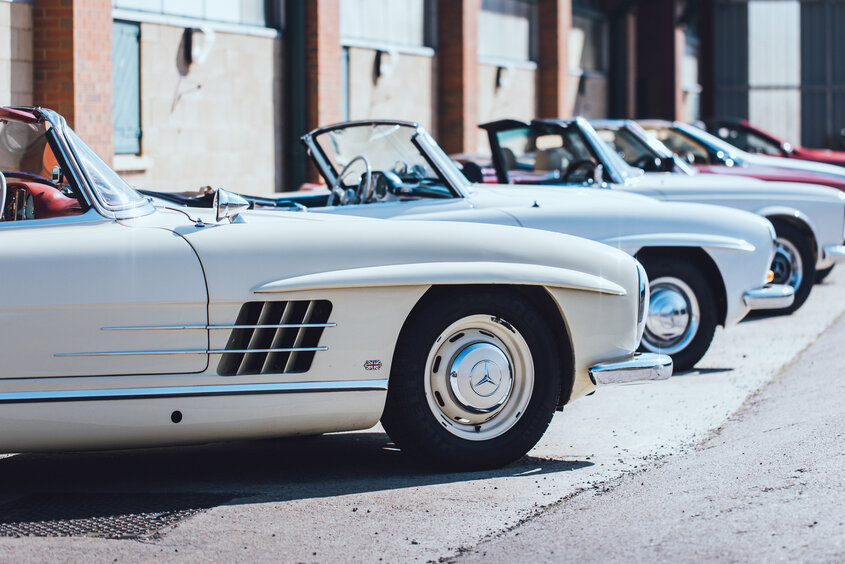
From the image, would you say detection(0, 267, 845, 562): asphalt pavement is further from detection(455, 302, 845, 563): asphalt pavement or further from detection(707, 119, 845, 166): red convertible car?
detection(707, 119, 845, 166): red convertible car

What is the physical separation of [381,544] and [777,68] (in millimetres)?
30816

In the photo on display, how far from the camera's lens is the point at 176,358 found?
4609 mm

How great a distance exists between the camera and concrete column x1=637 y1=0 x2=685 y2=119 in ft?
98.3

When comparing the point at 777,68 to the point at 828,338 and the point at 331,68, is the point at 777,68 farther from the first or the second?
the point at 828,338

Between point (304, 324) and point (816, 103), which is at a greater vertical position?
point (816, 103)

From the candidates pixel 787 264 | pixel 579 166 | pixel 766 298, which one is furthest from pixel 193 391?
pixel 787 264

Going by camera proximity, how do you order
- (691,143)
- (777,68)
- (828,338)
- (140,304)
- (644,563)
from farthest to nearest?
(777,68), (691,143), (828,338), (140,304), (644,563)

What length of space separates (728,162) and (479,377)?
8389 mm

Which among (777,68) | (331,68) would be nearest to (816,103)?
(777,68)

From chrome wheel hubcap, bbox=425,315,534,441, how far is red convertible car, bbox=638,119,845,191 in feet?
25.0

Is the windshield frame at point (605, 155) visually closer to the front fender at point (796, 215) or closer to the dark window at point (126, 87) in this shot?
the front fender at point (796, 215)

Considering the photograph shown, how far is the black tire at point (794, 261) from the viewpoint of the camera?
10.6 metres

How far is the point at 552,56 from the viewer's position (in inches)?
919

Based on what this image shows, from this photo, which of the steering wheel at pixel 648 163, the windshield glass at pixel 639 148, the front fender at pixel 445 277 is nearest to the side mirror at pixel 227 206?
the front fender at pixel 445 277
